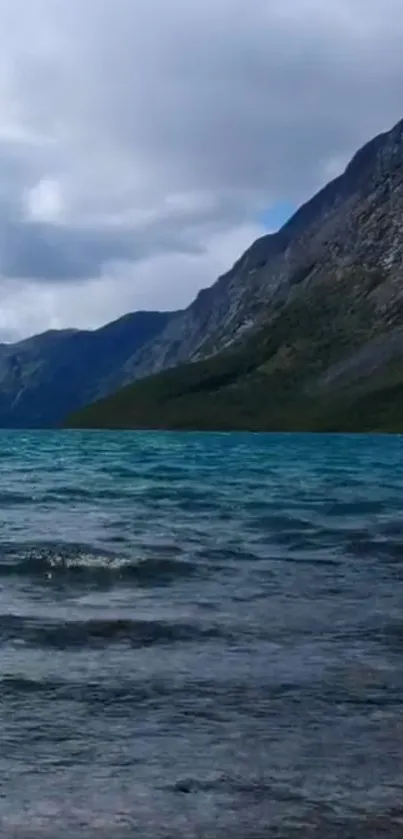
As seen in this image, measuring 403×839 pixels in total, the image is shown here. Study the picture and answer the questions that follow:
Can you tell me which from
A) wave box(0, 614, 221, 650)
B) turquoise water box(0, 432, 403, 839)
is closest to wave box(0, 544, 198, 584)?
turquoise water box(0, 432, 403, 839)

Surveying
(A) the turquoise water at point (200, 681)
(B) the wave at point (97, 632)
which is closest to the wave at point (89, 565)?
(A) the turquoise water at point (200, 681)

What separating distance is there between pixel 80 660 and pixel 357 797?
7.27m

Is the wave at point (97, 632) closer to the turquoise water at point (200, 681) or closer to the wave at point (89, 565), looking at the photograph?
the turquoise water at point (200, 681)

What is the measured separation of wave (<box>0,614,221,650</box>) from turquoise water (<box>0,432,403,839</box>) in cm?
6

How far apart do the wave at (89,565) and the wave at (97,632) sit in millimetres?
5192

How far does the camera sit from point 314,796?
11.8 m

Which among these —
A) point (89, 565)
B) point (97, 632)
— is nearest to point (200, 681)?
point (97, 632)

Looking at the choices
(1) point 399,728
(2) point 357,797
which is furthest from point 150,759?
(1) point 399,728

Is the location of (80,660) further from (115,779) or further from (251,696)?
(115,779)

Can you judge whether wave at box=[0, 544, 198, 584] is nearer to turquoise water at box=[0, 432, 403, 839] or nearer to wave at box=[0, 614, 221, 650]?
turquoise water at box=[0, 432, 403, 839]

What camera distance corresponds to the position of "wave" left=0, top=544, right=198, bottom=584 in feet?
87.9

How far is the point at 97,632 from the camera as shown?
20.1 meters

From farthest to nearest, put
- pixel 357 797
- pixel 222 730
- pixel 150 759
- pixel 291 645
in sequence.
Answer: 1. pixel 291 645
2. pixel 222 730
3. pixel 150 759
4. pixel 357 797

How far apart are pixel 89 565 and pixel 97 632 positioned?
7.74 m
